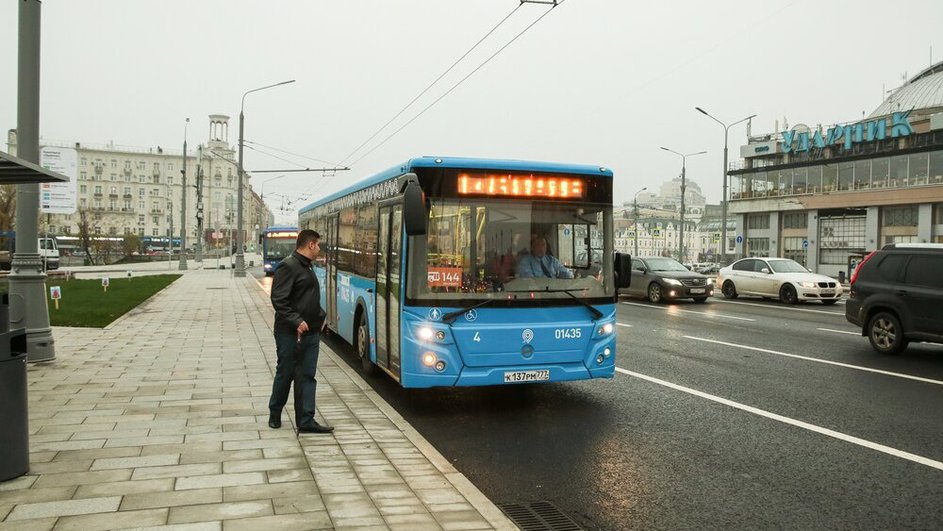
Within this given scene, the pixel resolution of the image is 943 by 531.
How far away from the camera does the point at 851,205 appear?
59.9m

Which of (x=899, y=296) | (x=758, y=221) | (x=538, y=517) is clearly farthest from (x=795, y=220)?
(x=538, y=517)

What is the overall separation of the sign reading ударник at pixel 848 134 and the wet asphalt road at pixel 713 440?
179ft

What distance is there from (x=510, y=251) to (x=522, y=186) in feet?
2.33

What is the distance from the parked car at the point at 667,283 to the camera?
904 inches

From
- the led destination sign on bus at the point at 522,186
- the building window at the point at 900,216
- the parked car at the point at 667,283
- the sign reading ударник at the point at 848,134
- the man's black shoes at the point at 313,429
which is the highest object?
the sign reading ударник at the point at 848,134

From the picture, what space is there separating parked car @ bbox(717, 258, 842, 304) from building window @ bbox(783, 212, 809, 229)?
44.7 metres

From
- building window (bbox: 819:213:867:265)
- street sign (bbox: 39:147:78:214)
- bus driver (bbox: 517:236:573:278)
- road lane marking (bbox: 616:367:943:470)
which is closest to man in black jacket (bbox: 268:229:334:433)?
bus driver (bbox: 517:236:573:278)

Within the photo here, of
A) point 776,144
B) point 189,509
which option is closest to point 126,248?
point 776,144

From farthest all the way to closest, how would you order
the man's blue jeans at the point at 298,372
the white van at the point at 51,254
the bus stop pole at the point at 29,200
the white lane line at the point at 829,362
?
the white van at the point at 51,254 → the bus stop pole at the point at 29,200 → the white lane line at the point at 829,362 → the man's blue jeans at the point at 298,372

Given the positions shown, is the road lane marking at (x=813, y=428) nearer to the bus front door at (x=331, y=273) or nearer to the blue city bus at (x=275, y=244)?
the bus front door at (x=331, y=273)

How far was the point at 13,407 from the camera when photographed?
491 centimetres

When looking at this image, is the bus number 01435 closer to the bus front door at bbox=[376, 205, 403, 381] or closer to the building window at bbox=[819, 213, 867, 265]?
the bus front door at bbox=[376, 205, 403, 381]

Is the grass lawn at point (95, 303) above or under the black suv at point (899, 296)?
under

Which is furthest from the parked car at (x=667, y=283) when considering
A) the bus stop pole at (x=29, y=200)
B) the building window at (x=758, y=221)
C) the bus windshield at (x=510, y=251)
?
the building window at (x=758, y=221)
